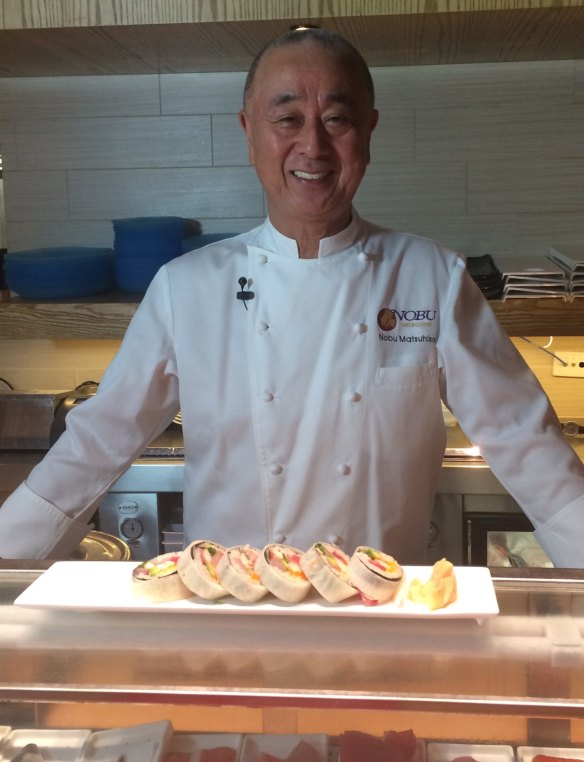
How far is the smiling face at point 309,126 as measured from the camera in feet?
5.89

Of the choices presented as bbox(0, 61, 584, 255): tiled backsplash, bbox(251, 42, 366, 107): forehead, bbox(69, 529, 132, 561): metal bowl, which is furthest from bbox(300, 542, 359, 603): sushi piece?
bbox(0, 61, 584, 255): tiled backsplash

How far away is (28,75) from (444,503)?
2047 millimetres

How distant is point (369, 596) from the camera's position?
1147 millimetres

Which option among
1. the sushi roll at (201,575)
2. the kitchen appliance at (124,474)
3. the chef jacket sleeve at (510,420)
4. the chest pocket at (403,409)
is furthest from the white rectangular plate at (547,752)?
the kitchen appliance at (124,474)

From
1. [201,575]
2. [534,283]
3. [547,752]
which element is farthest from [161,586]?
[534,283]

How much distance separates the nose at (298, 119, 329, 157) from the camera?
1794 millimetres

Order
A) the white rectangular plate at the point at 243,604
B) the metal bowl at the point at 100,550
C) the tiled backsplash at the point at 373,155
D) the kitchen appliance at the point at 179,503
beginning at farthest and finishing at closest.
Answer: the tiled backsplash at the point at 373,155
the kitchen appliance at the point at 179,503
the metal bowl at the point at 100,550
the white rectangular plate at the point at 243,604

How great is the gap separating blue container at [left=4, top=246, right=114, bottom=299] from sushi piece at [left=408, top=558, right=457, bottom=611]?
87.8 inches

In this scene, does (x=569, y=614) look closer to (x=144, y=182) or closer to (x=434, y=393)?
(x=434, y=393)

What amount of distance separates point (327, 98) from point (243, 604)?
103 cm

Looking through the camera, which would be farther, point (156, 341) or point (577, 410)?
point (577, 410)

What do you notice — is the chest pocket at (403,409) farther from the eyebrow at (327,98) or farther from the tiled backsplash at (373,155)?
the tiled backsplash at (373,155)

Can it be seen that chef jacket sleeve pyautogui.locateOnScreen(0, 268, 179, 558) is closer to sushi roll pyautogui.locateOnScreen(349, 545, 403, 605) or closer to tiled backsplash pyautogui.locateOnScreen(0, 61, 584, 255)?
sushi roll pyautogui.locateOnScreen(349, 545, 403, 605)

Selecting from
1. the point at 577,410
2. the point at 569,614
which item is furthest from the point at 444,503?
the point at 569,614
